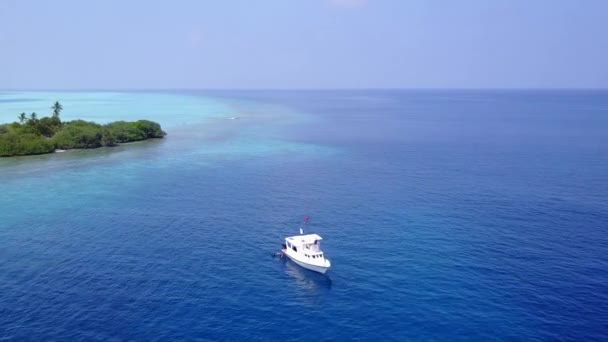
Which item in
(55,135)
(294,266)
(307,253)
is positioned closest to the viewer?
(307,253)

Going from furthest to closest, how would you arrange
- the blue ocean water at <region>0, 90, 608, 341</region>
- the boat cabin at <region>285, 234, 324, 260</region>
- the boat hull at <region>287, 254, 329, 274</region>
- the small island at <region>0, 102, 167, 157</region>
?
the small island at <region>0, 102, 167, 157</region>
the boat cabin at <region>285, 234, 324, 260</region>
the boat hull at <region>287, 254, 329, 274</region>
the blue ocean water at <region>0, 90, 608, 341</region>

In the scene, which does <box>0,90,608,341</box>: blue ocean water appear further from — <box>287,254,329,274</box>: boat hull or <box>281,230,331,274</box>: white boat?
<box>281,230,331,274</box>: white boat

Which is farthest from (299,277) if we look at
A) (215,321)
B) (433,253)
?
(433,253)

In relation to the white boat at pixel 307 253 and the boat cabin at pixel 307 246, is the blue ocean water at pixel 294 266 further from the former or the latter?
the boat cabin at pixel 307 246

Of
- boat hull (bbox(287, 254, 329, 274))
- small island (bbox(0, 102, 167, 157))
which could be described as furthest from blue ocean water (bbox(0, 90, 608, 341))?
small island (bbox(0, 102, 167, 157))

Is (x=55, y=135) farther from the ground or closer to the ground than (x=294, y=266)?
farther from the ground

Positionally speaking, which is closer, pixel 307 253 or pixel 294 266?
pixel 307 253

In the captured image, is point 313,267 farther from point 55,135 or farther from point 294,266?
point 55,135

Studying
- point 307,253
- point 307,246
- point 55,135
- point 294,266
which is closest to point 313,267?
point 307,253
